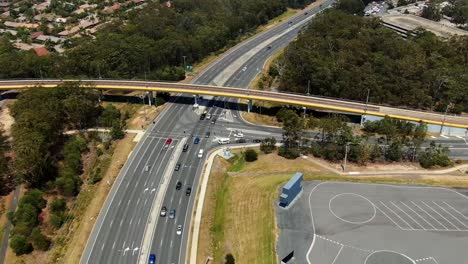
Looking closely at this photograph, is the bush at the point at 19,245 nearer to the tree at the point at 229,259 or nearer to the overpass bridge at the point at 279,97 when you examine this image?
the tree at the point at 229,259

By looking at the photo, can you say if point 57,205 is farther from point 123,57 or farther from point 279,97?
point 123,57

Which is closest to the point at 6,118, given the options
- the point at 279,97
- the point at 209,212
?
the point at 209,212

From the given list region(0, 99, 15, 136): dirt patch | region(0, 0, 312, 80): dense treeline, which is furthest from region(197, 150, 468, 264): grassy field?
region(0, 99, 15, 136): dirt patch

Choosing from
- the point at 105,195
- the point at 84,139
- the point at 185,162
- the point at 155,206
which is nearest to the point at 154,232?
the point at 155,206

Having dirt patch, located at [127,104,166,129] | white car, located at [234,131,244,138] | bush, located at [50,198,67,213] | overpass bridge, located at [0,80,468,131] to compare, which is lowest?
bush, located at [50,198,67,213]

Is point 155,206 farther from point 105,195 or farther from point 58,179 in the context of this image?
point 58,179

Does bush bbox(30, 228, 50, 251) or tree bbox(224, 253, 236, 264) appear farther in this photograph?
bush bbox(30, 228, 50, 251)

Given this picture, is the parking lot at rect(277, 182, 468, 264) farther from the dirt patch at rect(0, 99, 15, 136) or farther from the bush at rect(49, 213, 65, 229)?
the dirt patch at rect(0, 99, 15, 136)
